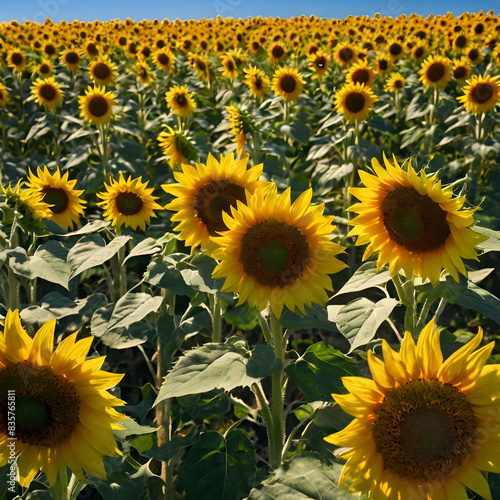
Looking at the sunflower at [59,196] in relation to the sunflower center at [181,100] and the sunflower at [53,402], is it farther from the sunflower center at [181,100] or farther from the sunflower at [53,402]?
the sunflower center at [181,100]

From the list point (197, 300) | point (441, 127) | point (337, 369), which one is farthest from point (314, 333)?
point (441, 127)

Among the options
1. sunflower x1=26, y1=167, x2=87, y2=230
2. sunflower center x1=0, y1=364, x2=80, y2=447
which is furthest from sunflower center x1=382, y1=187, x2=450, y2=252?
sunflower x1=26, y1=167, x2=87, y2=230

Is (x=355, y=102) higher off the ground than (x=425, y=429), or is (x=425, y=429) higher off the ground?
(x=355, y=102)

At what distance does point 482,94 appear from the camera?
500 cm

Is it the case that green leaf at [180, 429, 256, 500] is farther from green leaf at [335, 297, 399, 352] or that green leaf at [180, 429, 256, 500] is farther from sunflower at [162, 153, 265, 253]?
sunflower at [162, 153, 265, 253]

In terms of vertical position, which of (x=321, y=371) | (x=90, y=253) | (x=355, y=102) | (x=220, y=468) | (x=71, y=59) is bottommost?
(x=220, y=468)

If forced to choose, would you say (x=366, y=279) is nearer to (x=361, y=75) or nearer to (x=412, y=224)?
(x=412, y=224)

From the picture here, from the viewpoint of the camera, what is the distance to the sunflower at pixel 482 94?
16.3 ft

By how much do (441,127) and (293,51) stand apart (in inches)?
198

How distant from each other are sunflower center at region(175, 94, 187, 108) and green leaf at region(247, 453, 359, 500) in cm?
428

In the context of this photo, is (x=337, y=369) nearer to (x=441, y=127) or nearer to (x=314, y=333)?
(x=314, y=333)

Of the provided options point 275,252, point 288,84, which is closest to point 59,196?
point 275,252

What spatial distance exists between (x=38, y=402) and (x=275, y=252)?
2.72 feet

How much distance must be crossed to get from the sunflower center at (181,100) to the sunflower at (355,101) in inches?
58.8
